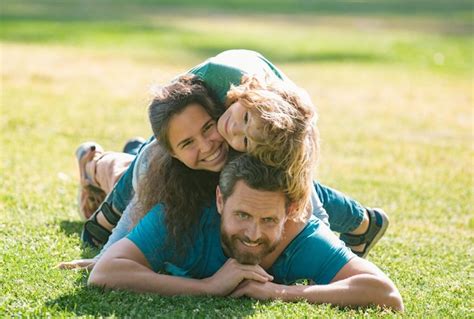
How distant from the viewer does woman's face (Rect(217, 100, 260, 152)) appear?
17.0 ft

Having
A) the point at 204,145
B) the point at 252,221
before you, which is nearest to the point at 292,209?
the point at 252,221

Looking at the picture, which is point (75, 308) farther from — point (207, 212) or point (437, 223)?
point (437, 223)

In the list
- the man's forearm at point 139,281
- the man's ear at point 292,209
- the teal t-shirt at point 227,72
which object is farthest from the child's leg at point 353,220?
the man's forearm at point 139,281

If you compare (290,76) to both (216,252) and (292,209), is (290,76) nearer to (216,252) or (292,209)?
(216,252)

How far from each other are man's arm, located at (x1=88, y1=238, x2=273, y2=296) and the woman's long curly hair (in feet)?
0.80

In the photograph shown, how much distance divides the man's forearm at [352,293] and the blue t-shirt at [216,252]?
190 mm

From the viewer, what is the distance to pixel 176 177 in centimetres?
579

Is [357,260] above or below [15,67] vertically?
above

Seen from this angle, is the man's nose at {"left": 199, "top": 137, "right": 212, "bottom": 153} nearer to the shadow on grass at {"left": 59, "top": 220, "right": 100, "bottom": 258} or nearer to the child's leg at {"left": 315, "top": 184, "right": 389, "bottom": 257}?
the child's leg at {"left": 315, "top": 184, "right": 389, "bottom": 257}

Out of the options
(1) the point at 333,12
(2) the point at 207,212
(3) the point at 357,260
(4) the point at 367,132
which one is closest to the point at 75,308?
(2) the point at 207,212

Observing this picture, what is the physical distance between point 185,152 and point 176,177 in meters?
0.25

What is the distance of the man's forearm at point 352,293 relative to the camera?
5.35 metres

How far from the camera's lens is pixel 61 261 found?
6.23 m

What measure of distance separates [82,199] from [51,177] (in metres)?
1.82
